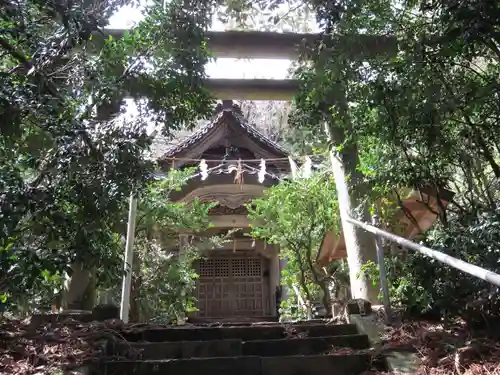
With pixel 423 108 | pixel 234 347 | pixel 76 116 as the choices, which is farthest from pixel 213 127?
pixel 423 108

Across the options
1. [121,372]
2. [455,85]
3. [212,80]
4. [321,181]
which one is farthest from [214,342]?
[212,80]

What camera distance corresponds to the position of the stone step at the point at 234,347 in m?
3.70

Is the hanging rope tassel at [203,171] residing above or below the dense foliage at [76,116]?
above

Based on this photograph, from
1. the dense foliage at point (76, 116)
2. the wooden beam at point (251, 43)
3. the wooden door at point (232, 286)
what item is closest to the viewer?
the dense foliage at point (76, 116)

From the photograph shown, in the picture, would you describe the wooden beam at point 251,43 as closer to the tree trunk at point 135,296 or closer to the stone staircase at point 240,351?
the tree trunk at point 135,296

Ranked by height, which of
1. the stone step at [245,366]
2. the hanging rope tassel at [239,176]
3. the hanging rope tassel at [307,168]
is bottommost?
the stone step at [245,366]

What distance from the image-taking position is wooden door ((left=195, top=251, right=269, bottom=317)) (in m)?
11.8

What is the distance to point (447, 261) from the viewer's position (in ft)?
8.82

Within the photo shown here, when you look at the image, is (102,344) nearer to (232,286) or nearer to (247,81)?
(247,81)

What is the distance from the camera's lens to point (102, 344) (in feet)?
11.8

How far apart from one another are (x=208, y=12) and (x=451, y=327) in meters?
3.24

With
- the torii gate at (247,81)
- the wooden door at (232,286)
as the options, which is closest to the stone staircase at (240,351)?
the torii gate at (247,81)

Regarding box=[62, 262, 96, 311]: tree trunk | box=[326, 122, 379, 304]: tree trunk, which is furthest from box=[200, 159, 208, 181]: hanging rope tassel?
box=[62, 262, 96, 311]: tree trunk

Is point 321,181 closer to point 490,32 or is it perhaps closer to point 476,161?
point 476,161
